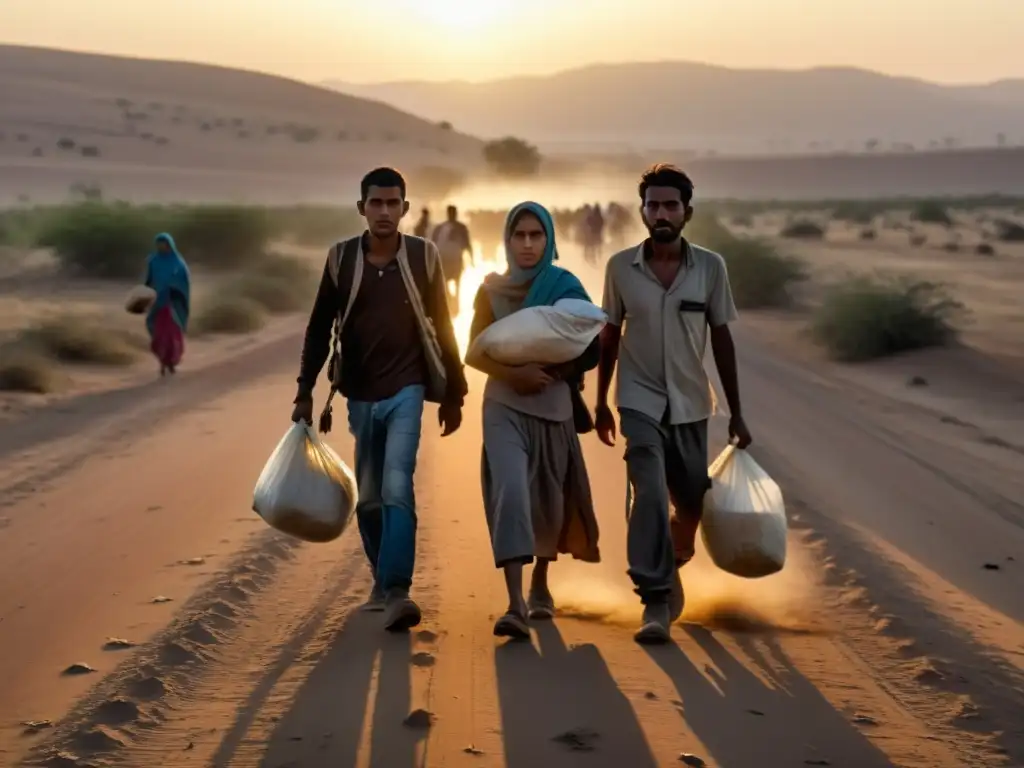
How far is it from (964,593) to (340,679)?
316cm

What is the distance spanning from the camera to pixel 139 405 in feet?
Result: 49.1

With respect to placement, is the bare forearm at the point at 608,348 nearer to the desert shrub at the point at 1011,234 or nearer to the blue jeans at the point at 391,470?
the blue jeans at the point at 391,470

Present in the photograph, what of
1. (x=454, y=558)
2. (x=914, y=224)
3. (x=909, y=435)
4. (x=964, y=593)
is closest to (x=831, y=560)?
(x=964, y=593)

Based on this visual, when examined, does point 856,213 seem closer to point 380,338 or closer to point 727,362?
point 727,362

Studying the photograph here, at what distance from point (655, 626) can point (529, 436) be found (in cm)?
92

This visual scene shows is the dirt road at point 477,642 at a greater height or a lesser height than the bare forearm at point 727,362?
lesser

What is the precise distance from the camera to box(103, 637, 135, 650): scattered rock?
6.50m

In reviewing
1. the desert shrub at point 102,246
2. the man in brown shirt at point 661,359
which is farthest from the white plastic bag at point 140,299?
the desert shrub at point 102,246

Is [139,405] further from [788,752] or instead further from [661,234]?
[788,752]

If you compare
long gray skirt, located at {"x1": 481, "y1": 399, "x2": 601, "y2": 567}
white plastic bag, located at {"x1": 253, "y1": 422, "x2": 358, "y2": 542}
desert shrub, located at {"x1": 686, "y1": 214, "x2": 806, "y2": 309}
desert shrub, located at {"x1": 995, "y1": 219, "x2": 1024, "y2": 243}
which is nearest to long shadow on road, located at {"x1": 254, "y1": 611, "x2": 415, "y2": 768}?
white plastic bag, located at {"x1": 253, "y1": 422, "x2": 358, "y2": 542}

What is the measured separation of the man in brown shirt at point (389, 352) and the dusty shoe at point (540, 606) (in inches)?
22.0

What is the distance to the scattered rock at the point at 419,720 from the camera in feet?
17.8

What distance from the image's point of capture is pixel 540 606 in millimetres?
7004

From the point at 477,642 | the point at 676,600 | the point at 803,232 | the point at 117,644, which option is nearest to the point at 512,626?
the point at 477,642
